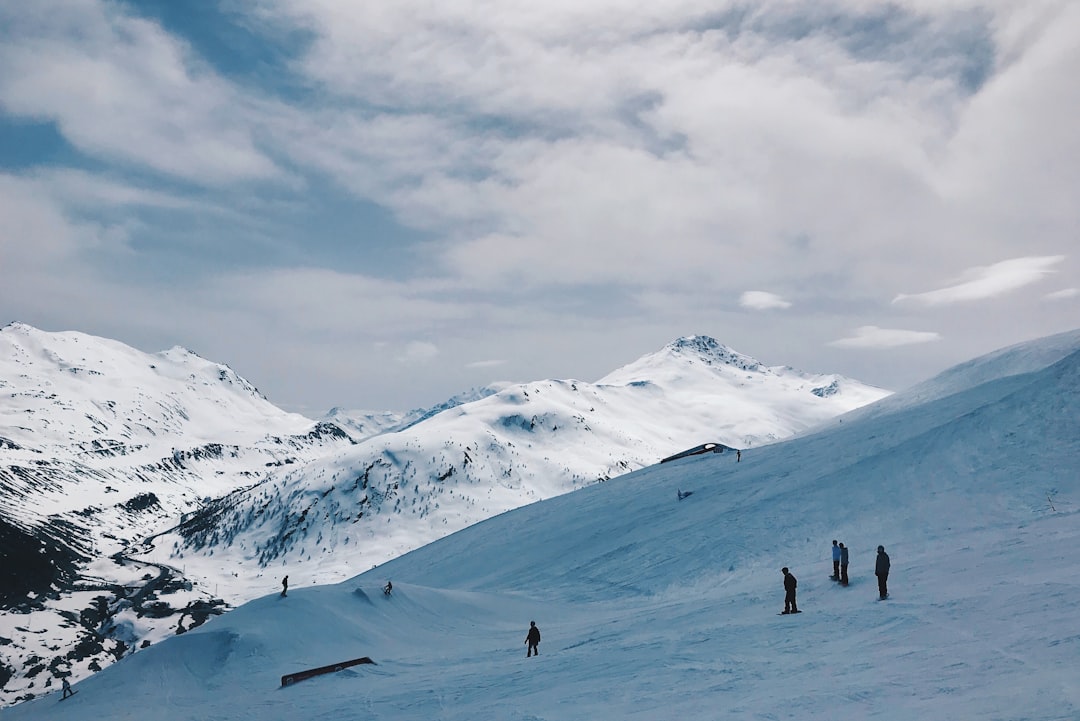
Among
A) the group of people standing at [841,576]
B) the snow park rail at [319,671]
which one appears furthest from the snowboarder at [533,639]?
the group of people standing at [841,576]

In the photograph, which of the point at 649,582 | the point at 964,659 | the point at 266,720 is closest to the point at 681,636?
the point at 964,659

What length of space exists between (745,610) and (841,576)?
12.1 feet

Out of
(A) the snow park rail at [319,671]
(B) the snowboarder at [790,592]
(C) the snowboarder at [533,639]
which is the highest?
(B) the snowboarder at [790,592]

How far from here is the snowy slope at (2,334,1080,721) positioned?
15141 millimetres

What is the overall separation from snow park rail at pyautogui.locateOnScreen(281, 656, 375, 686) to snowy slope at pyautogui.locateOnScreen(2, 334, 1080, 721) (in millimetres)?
503

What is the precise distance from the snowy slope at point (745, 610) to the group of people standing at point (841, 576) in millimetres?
515

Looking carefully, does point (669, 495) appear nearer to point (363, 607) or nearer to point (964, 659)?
point (363, 607)

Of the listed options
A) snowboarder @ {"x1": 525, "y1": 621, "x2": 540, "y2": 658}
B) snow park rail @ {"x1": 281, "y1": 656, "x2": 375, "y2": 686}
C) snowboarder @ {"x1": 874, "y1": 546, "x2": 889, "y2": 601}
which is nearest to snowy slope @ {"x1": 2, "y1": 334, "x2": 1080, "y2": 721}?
snowboarder @ {"x1": 874, "y1": 546, "x2": 889, "y2": 601}

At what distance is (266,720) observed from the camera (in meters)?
21.2

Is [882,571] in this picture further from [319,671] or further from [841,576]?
[319,671]

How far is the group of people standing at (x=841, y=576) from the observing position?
20.6 meters

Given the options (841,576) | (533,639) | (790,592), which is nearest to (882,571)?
(790,592)

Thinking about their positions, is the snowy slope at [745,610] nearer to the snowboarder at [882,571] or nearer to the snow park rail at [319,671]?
the snowboarder at [882,571]

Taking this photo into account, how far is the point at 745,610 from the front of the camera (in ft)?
79.8
